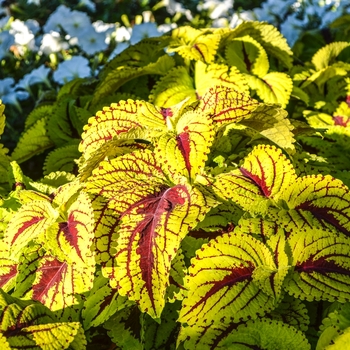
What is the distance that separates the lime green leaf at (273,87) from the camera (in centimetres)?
150

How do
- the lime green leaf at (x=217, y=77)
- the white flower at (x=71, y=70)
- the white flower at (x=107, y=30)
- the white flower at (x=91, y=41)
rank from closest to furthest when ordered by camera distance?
the lime green leaf at (x=217, y=77), the white flower at (x=71, y=70), the white flower at (x=91, y=41), the white flower at (x=107, y=30)

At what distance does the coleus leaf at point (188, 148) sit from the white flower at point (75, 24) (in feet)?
5.94

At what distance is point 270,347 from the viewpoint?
0.91m

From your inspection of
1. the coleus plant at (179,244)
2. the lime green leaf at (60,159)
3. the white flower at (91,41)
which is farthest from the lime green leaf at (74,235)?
the white flower at (91,41)

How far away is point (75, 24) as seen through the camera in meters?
2.78

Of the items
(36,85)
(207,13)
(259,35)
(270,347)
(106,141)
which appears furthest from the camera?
(207,13)

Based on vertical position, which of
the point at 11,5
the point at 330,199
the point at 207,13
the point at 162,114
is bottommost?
the point at 207,13

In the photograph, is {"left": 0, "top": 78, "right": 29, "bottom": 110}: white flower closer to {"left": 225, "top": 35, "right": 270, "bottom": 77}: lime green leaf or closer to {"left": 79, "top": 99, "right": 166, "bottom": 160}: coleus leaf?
{"left": 225, "top": 35, "right": 270, "bottom": 77}: lime green leaf

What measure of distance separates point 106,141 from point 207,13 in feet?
8.95

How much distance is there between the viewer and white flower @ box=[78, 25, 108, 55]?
266 cm

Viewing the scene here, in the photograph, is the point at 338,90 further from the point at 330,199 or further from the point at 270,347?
the point at 270,347

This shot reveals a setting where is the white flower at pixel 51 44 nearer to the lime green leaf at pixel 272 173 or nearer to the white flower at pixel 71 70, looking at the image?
the white flower at pixel 71 70

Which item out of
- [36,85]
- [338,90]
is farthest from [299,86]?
[36,85]

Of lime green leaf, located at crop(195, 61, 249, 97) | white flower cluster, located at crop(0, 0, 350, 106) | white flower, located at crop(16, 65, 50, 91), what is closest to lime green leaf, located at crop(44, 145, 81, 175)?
lime green leaf, located at crop(195, 61, 249, 97)
